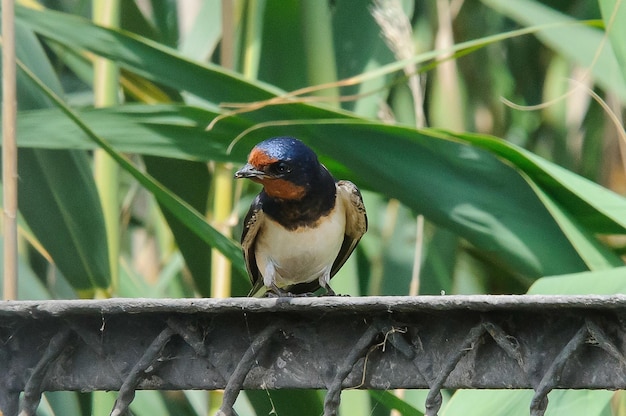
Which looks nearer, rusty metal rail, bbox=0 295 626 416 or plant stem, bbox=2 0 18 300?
rusty metal rail, bbox=0 295 626 416

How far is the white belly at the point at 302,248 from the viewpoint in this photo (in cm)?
133

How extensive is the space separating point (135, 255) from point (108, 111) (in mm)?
1174

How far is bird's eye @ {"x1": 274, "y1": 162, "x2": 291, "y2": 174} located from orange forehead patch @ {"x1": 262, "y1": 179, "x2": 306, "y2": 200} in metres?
0.05

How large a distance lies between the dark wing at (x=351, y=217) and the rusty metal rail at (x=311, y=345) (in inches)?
25.9

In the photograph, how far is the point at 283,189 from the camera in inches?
50.7

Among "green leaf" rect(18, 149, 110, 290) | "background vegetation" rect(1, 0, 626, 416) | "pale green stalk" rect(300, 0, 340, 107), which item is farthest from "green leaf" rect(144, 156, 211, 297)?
"pale green stalk" rect(300, 0, 340, 107)

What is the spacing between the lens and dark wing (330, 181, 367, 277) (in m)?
1.36

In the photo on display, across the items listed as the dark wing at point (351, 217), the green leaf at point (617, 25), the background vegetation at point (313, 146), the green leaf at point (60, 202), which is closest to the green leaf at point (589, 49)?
the background vegetation at point (313, 146)

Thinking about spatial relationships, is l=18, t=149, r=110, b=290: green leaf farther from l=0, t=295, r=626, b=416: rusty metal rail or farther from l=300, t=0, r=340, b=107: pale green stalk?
l=0, t=295, r=626, b=416: rusty metal rail

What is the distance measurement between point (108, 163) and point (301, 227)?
11.3 inches

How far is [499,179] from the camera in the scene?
1121mm

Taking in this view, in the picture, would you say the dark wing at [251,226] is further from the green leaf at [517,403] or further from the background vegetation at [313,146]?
the green leaf at [517,403]

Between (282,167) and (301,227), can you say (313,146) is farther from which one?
(301,227)

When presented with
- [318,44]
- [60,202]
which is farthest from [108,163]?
[318,44]
